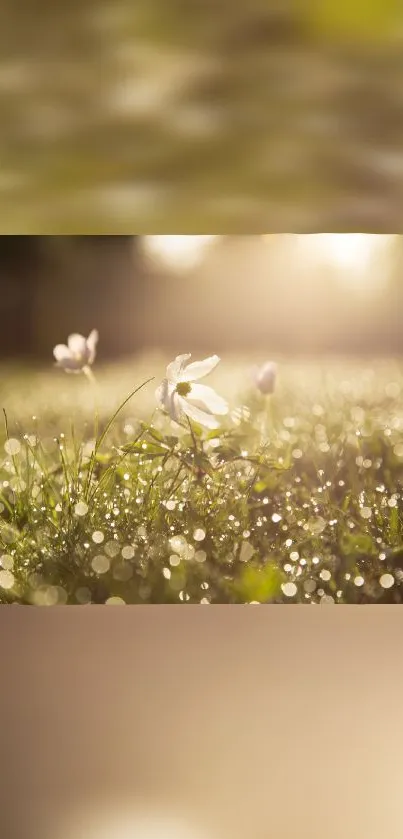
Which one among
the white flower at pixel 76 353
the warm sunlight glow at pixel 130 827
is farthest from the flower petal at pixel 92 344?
the warm sunlight glow at pixel 130 827

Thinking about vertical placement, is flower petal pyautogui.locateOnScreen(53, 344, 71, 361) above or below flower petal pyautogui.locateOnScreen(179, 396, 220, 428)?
above

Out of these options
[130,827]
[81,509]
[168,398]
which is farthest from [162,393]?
[130,827]

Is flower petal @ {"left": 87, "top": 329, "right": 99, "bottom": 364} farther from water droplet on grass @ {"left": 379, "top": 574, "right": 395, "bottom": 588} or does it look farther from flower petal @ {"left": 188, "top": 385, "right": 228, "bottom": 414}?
water droplet on grass @ {"left": 379, "top": 574, "right": 395, "bottom": 588}

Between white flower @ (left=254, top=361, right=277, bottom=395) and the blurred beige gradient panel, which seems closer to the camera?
the blurred beige gradient panel

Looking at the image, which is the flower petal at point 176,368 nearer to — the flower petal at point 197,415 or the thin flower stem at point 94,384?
the flower petal at point 197,415
